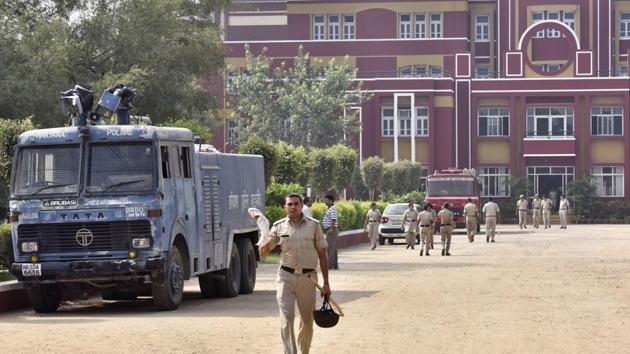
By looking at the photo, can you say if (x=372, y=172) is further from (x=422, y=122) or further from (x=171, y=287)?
(x=171, y=287)

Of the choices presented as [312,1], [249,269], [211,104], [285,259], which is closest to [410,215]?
[211,104]

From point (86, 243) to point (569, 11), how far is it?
8726 cm

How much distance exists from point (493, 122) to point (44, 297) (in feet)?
251

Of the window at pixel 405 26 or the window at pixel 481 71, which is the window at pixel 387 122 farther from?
the window at pixel 481 71

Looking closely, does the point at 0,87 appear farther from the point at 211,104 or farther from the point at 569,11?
the point at 569,11

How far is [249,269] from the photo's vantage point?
26625 millimetres

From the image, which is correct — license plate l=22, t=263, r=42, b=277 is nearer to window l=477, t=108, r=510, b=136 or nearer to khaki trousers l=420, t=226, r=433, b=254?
khaki trousers l=420, t=226, r=433, b=254

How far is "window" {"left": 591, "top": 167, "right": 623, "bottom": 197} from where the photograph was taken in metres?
96.3

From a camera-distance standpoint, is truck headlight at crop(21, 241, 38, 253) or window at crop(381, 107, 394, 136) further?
window at crop(381, 107, 394, 136)

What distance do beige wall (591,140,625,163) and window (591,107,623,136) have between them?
2.22ft

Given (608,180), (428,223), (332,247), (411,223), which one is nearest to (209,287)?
(332,247)

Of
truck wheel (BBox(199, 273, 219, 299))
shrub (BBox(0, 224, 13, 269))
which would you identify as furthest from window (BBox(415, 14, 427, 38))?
truck wheel (BBox(199, 273, 219, 299))

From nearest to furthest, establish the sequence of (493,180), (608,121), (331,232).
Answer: (331,232) → (608,121) → (493,180)

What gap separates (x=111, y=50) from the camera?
51.5m
